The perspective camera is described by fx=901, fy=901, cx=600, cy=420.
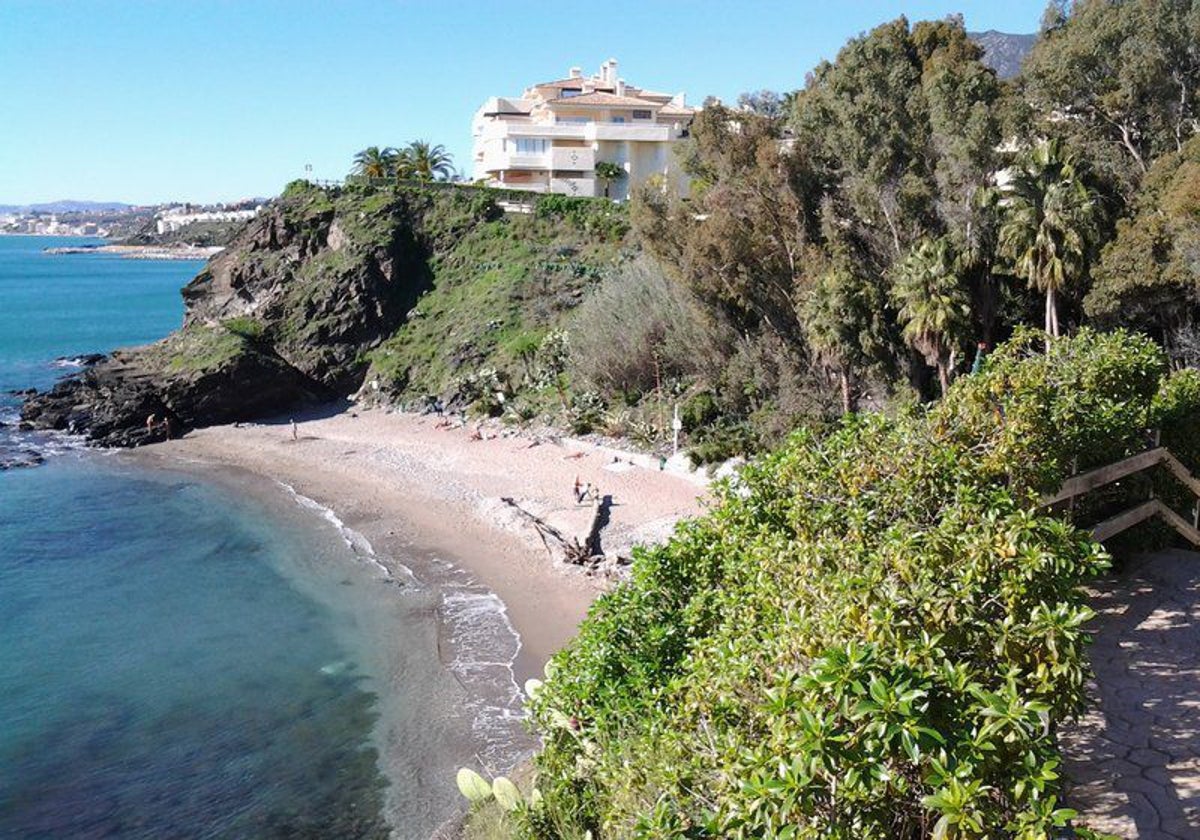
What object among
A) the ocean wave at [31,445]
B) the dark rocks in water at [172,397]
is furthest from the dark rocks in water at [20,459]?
the dark rocks in water at [172,397]

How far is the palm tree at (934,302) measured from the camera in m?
22.7

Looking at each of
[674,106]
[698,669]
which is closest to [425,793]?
[698,669]

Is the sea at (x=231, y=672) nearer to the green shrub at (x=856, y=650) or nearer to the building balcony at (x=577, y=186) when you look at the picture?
the green shrub at (x=856, y=650)

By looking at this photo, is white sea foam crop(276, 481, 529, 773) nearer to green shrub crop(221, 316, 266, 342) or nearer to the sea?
the sea

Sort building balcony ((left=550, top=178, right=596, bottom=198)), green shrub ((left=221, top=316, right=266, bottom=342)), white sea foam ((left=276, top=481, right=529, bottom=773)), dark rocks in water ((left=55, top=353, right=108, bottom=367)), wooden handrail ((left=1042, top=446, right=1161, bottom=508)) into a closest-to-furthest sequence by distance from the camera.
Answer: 1. wooden handrail ((left=1042, top=446, right=1161, bottom=508))
2. white sea foam ((left=276, top=481, right=529, bottom=773))
3. green shrub ((left=221, top=316, right=266, bottom=342))
4. dark rocks in water ((left=55, top=353, right=108, bottom=367))
5. building balcony ((left=550, top=178, right=596, bottom=198))

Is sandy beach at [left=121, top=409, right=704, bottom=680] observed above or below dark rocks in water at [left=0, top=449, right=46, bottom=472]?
above

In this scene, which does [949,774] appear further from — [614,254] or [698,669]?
[614,254]

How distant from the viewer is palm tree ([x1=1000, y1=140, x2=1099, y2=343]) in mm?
22188

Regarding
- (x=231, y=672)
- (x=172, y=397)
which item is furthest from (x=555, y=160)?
(x=231, y=672)

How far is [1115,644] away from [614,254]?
3888cm

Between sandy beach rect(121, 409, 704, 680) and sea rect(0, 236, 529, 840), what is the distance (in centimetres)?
74

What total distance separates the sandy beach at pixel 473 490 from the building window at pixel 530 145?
26.1m

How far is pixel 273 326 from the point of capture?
4781cm

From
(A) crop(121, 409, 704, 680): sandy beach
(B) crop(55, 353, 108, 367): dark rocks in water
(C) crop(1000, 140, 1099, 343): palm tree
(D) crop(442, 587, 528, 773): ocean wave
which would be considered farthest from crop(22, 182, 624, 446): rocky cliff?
(C) crop(1000, 140, 1099, 343): palm tree
